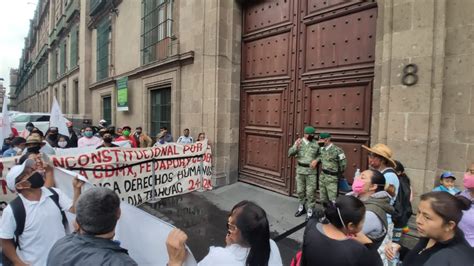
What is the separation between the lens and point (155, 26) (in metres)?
10.6

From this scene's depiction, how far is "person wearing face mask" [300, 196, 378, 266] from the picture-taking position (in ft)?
5.29

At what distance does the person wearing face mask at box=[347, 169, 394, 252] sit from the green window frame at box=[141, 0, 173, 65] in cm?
861

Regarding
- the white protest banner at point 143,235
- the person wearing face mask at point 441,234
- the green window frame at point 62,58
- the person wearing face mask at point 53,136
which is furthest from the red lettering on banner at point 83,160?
the green window frame at point 62,58

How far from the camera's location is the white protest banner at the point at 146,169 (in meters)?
4.71

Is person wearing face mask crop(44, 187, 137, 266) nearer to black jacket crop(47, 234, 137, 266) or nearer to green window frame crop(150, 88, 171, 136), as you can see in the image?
black jacket crop(47, 234, 137, 266)

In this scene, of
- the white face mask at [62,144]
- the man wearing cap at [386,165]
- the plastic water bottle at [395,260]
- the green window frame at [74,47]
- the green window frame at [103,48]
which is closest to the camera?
the plastic water bottle at [395,260]

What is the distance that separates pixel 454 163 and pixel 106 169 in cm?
556

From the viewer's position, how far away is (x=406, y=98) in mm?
4039

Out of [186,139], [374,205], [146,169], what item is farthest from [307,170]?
[186,139]

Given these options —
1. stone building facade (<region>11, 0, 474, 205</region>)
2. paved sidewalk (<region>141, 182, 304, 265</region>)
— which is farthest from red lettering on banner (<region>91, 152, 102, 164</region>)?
stone building facade (<region>11, 0, 474, 205</region>)

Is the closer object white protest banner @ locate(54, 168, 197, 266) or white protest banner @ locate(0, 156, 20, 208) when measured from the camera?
white protest banner @ locate(54, 168, 197, 266)

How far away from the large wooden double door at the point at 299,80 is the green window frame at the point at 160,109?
3534mm

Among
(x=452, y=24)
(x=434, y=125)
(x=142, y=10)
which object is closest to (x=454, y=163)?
(x=434, y=125)

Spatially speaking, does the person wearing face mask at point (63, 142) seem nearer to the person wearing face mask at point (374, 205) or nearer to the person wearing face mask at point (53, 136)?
the person wearing face mask at point (53, 136)
